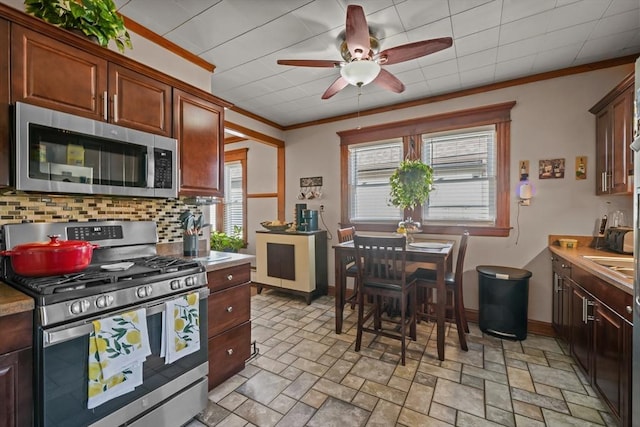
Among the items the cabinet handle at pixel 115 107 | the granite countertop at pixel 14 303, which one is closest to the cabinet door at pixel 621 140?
the cabinet handle at pixel 115 107

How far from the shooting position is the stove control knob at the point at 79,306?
3.92 feet

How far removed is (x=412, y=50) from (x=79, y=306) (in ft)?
7.81

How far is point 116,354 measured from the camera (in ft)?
4.29

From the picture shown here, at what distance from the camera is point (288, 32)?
2174mm

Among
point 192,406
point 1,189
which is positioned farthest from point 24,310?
point 192,406

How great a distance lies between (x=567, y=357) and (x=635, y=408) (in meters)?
1.33

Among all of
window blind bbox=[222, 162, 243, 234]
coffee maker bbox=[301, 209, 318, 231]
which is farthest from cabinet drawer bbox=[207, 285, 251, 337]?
window blind bbox=[222, 162, 243, 234]

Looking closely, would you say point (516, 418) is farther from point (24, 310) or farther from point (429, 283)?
point (24, 310)

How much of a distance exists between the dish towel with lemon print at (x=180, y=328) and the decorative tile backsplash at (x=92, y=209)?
887 millimetres

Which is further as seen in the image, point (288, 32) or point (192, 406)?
point (288, 32)

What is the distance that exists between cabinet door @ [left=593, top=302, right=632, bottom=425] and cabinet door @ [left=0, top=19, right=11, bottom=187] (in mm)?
3146

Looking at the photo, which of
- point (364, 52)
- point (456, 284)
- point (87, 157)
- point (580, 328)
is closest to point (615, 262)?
point (580, 328)

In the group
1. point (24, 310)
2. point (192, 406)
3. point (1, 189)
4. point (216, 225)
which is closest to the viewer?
point (24, 310)

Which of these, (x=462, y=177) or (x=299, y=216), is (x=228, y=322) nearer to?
(x=299, y=216)
